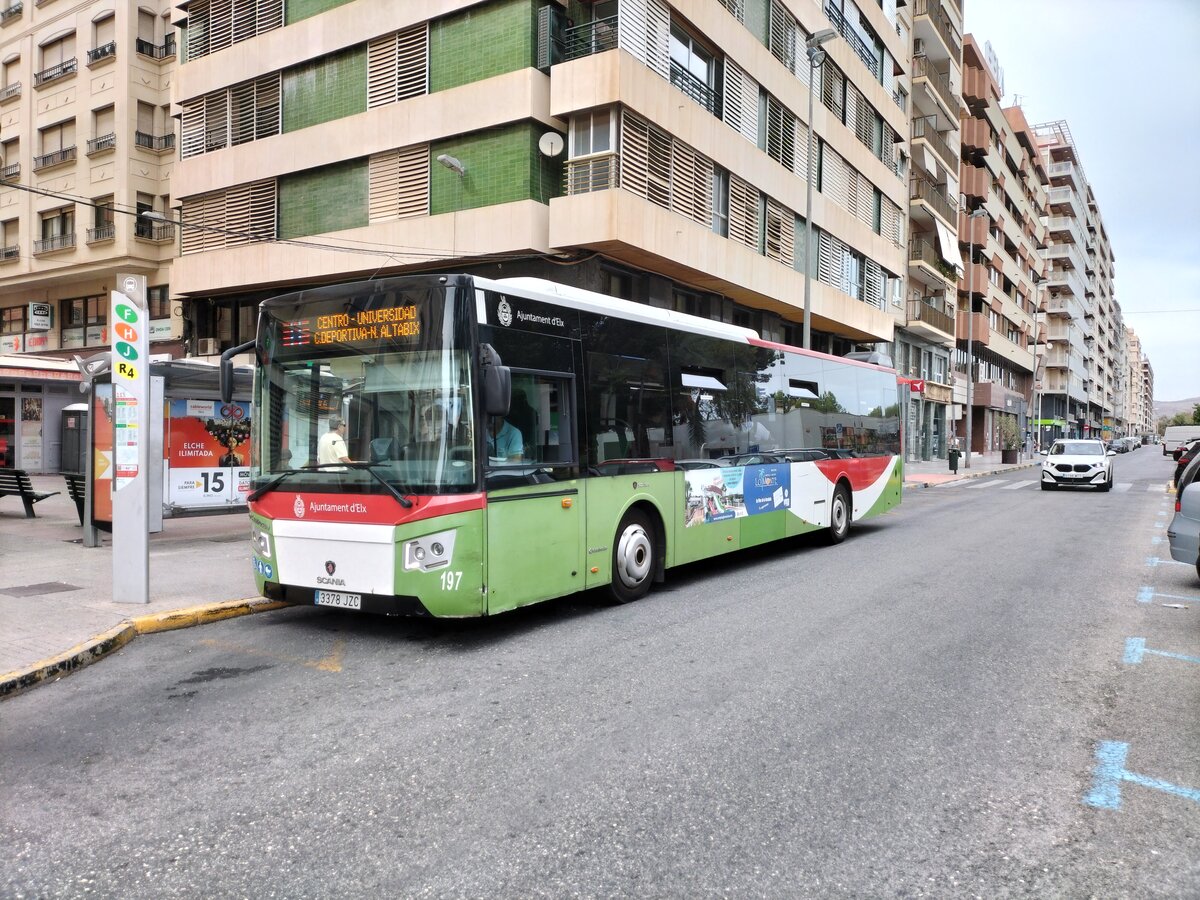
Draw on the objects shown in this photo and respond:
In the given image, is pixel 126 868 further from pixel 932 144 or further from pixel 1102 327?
pixel 1102 327

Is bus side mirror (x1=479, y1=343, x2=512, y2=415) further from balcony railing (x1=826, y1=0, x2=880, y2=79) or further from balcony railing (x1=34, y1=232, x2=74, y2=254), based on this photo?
balcony railing (x1=34, y1=232, x2=74, y2=254)

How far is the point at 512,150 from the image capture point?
19.2 meters

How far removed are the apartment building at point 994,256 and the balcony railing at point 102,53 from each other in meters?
35.6

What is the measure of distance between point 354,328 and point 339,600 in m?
2.13

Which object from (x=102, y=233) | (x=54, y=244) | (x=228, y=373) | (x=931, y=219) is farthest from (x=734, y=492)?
(x=931, y=219)

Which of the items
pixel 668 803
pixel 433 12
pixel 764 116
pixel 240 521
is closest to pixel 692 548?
pixel 668 803

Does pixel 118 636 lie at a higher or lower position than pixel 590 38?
lower

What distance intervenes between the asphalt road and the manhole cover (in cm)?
205

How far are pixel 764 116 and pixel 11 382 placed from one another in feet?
75.2

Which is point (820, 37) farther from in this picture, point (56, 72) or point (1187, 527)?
point (56, 72)

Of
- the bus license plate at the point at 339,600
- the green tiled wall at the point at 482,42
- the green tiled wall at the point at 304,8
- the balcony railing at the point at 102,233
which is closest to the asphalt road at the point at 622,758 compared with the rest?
the bus license plate at the point at 339,600

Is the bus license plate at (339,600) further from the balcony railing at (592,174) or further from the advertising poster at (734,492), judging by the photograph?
the balcony railing at (592,174)

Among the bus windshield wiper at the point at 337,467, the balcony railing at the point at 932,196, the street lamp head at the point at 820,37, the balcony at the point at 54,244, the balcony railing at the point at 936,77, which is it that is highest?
the balcony railing at the point at 936,77

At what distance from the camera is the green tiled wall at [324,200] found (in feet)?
71.4
